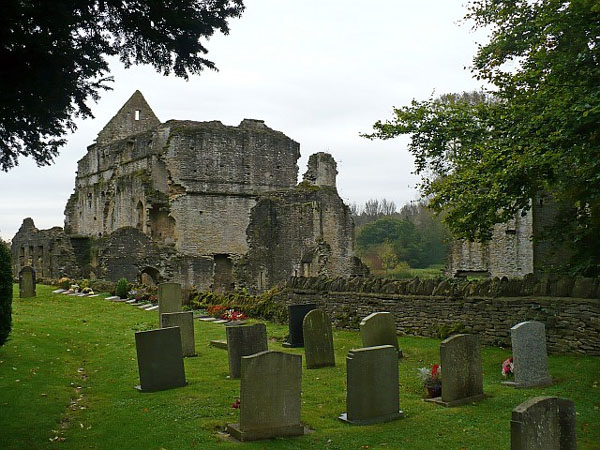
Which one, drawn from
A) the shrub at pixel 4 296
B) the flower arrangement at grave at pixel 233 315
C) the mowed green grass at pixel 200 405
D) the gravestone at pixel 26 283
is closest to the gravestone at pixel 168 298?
the mowed green grass at pixel 200 405

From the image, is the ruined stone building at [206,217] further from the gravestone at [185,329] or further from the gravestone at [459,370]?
the gravestone at [459,370]

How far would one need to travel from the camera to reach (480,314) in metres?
12.5

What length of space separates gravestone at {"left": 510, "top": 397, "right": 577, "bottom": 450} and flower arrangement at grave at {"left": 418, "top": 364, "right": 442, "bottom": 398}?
12.4 feet

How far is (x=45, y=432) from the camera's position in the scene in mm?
7086

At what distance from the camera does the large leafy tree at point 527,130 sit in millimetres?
9656

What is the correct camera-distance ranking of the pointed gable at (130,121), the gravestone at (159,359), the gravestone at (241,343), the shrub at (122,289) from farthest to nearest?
1. the pointed gable at (130,121)
2. the shrub at (122,289)
3. the gravestone at (241,343)
4. the gravestone at (159,359)

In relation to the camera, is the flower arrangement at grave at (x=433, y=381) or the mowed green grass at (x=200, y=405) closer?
the mowed green grass at (x=200, y=405)

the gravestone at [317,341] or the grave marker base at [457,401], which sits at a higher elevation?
the gravestone at [317,341]

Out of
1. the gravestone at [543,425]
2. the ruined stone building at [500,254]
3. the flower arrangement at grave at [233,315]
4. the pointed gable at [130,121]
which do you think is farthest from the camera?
the pointed gable at [130,121]

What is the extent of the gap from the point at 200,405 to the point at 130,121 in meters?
44.0

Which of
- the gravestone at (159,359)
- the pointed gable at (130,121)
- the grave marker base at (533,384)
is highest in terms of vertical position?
the pointed gable at (130,121)

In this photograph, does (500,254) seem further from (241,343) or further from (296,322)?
(241,343)

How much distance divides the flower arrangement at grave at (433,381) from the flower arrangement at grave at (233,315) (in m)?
9.67

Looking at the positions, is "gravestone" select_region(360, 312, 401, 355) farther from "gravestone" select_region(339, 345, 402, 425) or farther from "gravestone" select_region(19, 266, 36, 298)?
"gravestone" select_region(19, 266, 36, 298)
